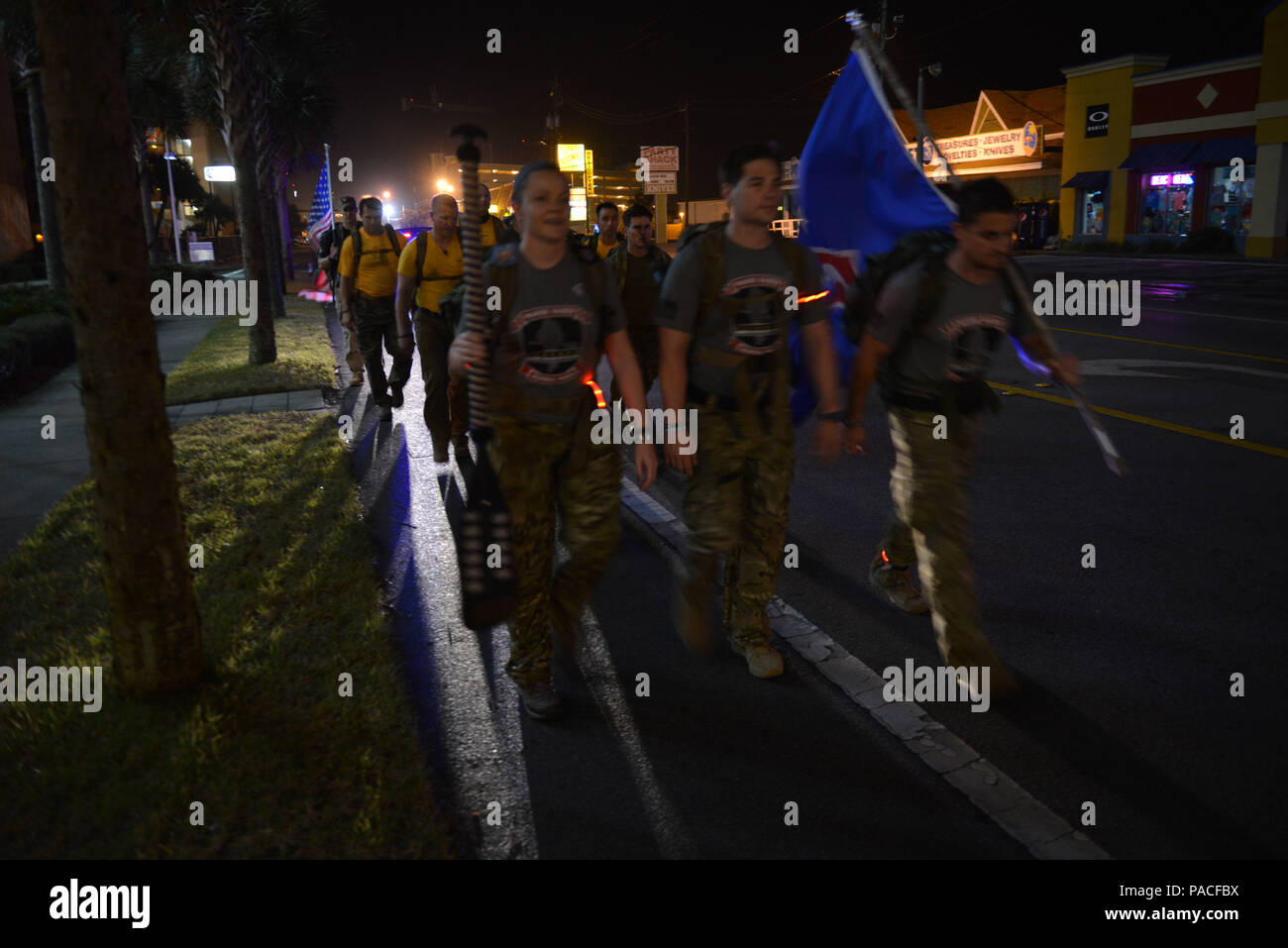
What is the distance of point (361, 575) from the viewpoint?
5.34 meters

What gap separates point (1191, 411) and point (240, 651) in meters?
8.46

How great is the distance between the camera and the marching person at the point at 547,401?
3.73m

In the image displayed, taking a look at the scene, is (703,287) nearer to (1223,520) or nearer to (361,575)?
(361,575)

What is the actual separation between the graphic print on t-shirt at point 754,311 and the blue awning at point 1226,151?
39.2m

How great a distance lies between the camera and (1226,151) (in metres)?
36.4

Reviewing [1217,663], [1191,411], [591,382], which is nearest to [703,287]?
[591,382]

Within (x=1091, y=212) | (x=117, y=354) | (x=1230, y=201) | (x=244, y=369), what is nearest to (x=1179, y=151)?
(x=1230, y=201)

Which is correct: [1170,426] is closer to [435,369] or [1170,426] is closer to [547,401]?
[435,369]

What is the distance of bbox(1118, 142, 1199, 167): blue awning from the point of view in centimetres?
3862

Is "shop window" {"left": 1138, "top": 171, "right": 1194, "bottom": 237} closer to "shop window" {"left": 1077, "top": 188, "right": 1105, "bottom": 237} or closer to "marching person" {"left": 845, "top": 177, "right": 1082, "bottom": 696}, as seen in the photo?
"shop window" {"left": 1077, "top": 188, "right": 1105, "bottom": 237}

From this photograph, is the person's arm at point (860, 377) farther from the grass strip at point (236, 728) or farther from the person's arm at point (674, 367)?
the grass strip at point (236, 728)

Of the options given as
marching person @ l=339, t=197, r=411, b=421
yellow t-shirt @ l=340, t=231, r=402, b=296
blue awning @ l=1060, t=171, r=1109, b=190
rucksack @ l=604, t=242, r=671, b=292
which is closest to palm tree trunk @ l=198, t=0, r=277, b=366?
marching person @ l=339, t=197, r=411, b=421

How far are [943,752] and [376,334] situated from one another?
7545 millimetres

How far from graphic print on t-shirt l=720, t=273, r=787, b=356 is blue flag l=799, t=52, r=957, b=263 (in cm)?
143
